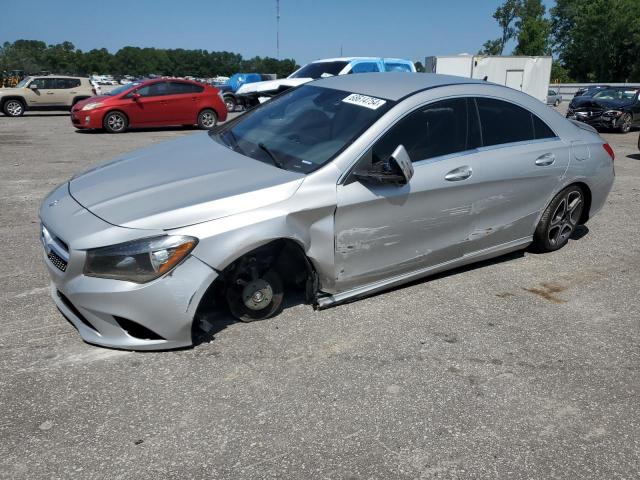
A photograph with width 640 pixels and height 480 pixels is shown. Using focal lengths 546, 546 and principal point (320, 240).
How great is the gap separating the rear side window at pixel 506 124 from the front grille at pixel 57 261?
3069 mm

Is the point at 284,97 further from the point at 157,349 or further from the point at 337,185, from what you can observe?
the point at 157,349

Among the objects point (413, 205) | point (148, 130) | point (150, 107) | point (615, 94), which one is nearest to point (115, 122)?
point (150, 107)

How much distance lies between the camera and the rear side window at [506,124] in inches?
167

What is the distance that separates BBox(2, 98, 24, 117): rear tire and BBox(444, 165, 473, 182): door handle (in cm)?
1926

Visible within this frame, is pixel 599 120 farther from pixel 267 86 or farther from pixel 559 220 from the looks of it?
pixel 559 220

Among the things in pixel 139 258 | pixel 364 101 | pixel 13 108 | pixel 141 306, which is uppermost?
pixel 364 101

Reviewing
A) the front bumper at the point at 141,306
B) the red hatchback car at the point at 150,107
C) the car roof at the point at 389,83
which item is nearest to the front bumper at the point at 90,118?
the red hatchback car at the point at 150,107

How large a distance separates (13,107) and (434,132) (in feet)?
63.1

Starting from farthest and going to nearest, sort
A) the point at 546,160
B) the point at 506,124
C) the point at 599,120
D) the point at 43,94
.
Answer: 1. the point at 43,94
2. the point at 599,120
3. the point at 546,160
4. the point at 506,124

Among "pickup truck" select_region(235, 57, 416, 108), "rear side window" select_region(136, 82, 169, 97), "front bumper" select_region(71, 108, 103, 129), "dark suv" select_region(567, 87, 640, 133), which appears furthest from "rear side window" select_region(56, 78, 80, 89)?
"dark suv" select_region(567, 87, 640, 133)

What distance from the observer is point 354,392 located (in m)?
2.91

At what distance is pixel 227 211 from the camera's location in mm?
3104

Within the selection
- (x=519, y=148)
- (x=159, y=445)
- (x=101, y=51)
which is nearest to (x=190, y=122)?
(x=519, y=148)

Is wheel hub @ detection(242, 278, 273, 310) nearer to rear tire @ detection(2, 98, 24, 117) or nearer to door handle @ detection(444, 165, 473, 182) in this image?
door handle @ detection(444, 165, 473, 182)
